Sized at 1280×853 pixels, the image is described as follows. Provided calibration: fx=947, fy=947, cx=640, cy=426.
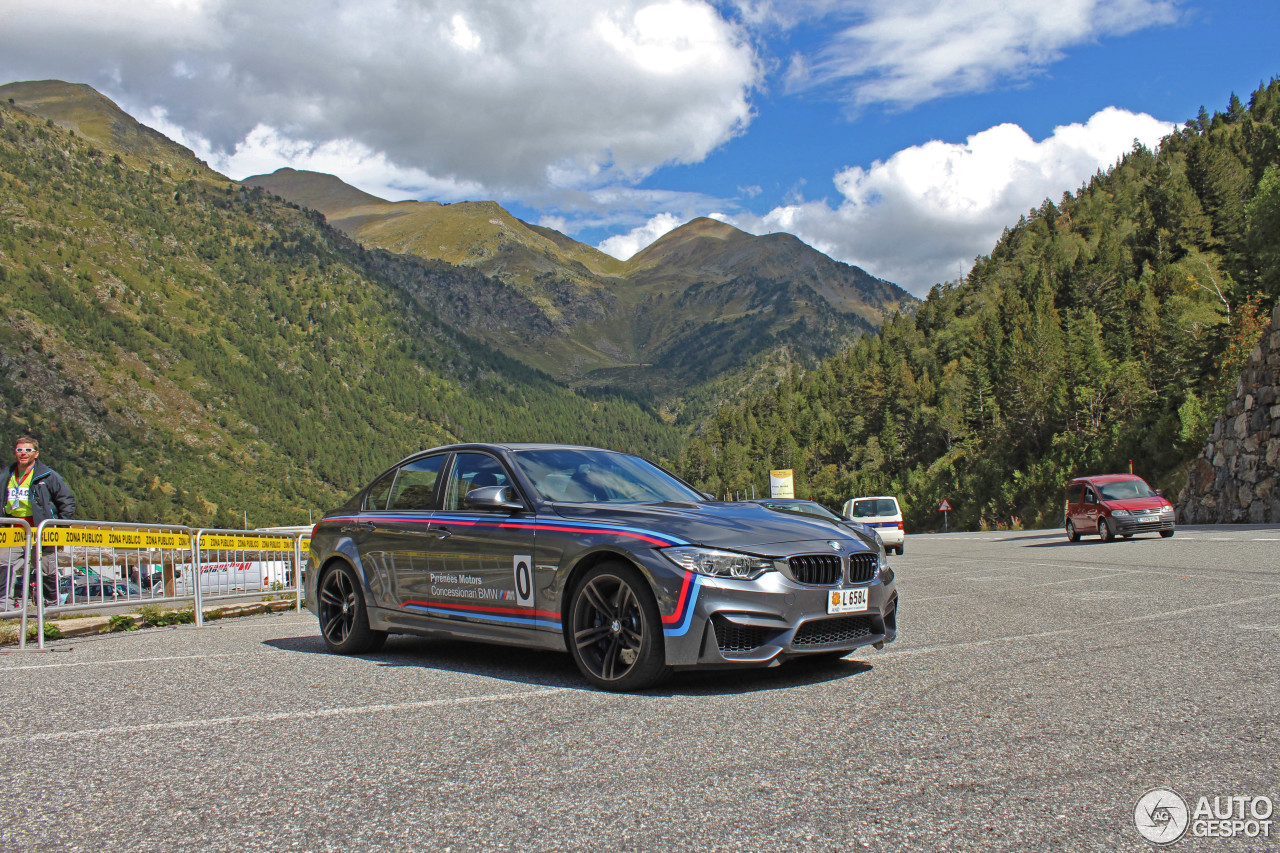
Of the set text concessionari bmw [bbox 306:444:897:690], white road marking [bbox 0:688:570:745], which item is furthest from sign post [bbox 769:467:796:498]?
white road marking [bbox 0:688:570:745]

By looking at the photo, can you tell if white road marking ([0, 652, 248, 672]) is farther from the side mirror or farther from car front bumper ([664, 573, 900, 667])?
car front bumper ([664, 573, 900, 667])

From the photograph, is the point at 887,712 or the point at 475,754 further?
the point at 887,712

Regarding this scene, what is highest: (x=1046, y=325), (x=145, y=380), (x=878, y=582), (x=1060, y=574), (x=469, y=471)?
(x=145, y=380)

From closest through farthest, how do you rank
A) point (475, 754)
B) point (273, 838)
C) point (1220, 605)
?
point (273, 838) < point (475, 754) < point (1220, 605)

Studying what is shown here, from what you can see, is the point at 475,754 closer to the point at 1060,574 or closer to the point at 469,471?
the point at 469,471

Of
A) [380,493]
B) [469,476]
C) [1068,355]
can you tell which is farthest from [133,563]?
Result: [1068,355]

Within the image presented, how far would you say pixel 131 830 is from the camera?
339 centimetres

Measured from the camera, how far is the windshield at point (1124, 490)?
22688mm

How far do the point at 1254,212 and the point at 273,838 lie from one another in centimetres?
6924

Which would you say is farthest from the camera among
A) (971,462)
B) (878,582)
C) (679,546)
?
(971,462)

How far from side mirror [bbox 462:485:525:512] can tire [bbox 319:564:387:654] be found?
1.88 metres

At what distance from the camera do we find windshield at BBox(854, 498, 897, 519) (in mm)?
26891

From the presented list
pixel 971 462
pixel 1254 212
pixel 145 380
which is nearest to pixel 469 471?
pixel 1254 212

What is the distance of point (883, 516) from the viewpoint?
1048 inches
